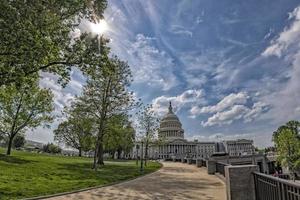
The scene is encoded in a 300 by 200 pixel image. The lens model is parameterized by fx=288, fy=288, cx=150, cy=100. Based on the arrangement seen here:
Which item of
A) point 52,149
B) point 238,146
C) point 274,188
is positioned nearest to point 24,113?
point 274,188

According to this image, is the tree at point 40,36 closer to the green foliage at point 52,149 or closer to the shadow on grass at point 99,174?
the shadow on grass at point 99,174

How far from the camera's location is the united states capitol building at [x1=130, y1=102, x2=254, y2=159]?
5536 inches

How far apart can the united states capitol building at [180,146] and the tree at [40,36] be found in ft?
333

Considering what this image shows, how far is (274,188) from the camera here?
680 centimetres

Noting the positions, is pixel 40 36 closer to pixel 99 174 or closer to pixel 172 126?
pixel 99 174

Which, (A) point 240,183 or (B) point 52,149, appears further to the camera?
(B) point 52,149

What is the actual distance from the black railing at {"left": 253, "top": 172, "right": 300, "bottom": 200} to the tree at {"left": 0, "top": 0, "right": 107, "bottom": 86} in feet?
31.5

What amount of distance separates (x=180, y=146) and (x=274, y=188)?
15336cm

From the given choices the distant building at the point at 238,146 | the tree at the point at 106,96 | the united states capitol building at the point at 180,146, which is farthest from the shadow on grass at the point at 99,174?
the distant building at the point at 238,146

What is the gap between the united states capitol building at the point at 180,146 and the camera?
141m

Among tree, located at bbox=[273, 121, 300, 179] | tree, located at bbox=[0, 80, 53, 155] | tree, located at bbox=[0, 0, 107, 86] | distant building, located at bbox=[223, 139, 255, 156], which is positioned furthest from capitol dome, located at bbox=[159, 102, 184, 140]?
tree, located at bbox=[0, 0, 107, 86]

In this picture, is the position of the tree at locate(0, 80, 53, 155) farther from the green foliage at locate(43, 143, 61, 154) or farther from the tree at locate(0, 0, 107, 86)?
the green foliage at locate(43, 143, 61, 154)

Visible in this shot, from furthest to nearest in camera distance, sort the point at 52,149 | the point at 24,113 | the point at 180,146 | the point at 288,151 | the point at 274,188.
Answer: the point at 180,146, the point at 52,149, the point at 288,151, the point at 24,113, the point at 274,188

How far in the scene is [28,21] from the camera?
11141mm
